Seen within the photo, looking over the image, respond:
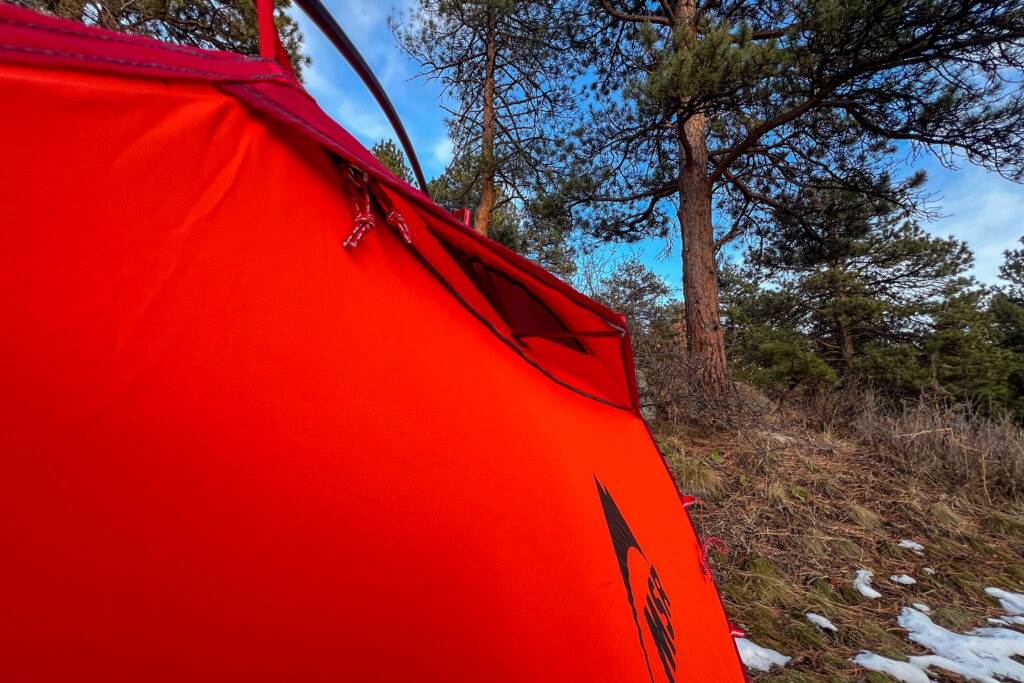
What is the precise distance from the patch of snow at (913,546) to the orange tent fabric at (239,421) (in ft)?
11.0

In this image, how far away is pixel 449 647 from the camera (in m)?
0.57

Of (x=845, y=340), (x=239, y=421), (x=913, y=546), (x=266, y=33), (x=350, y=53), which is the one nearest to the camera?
(x=239, y=421)

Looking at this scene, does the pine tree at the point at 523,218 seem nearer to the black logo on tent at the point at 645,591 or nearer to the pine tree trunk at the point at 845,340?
the black logo on tent at the point at 645,591

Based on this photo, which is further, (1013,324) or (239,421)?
(1013,324)

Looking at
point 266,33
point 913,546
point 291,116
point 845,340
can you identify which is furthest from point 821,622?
point 845,340

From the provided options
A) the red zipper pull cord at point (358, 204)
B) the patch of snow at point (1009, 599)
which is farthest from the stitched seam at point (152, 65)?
the patch of snow at point (1009, 599)

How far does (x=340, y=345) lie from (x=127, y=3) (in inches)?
216

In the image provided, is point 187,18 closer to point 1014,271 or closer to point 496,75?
point 496,75

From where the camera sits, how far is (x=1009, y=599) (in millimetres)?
2432

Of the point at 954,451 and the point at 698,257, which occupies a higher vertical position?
the point at 698,257

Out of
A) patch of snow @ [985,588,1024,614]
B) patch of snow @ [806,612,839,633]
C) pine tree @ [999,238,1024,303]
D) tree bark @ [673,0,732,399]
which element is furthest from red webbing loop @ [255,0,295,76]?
pine tree @ [999,238,1024,303]

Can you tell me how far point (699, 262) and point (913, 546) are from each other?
3.53 m

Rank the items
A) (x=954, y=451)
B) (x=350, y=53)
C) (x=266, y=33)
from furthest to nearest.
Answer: (x=954, y=451)
(x=350, y=53)
(x=266, y=33)

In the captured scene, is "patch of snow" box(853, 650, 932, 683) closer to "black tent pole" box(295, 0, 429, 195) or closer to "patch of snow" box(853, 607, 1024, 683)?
"patch of snow" box(853, 607, 1024, 683)
